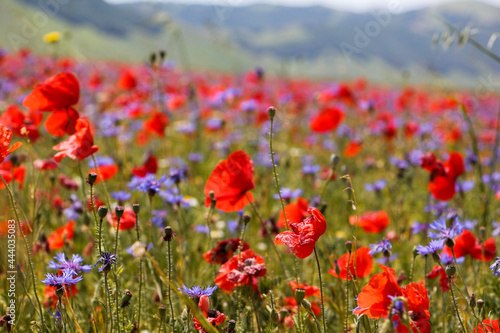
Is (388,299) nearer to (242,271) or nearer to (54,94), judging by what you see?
(242,271)

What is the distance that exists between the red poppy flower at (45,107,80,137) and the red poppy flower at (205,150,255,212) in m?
0.64

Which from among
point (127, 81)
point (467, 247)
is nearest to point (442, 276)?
point (467, 247)

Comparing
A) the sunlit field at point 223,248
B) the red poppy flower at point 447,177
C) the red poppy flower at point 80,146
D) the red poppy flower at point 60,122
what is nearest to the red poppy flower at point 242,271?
the sunlit field at point 223,248

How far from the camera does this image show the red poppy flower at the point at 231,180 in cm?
146

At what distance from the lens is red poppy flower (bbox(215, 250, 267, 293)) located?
4.11 feet

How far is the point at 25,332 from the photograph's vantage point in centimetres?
156

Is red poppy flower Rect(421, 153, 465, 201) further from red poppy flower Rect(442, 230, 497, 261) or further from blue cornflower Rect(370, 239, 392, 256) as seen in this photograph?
blue cornflower Rect(370, 239, 392, 256)

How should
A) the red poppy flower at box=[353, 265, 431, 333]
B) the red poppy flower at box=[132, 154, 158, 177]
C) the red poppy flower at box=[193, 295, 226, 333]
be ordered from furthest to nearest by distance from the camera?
the red poppy flower at box=[132, 154, 158, 177] → the red poppy flower at box=[193, 295, 226, 333] → the red poppy flower at box=[353, 265, 431, 333]

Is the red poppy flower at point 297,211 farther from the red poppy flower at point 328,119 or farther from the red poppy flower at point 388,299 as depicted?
the red poppy flower at point 328,119

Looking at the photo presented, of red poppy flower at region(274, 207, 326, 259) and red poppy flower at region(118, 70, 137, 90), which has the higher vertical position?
red poppy flower at region(274, 207, 326, 259)

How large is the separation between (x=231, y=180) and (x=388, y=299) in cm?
63

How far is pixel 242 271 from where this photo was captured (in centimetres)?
128

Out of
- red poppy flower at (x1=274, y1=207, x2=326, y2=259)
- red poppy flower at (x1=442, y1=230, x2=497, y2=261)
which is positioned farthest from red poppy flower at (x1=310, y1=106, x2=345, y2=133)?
red poppy flower at (x1=274, y1=207, x2=326, y2=259)

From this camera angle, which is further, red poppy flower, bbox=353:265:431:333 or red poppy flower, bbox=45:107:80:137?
red poppy flower, bbox=45:107:80:137
